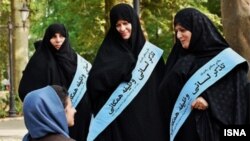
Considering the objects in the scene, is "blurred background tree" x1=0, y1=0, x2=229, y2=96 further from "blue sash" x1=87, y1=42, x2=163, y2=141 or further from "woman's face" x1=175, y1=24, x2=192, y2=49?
"woman's face" x1=175, y1=24, x2=192, y2=49

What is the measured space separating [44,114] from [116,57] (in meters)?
2.85

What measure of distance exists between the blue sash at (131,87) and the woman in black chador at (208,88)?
1.03 m

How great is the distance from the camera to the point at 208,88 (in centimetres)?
498

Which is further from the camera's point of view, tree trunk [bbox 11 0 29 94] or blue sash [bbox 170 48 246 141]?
tree trunk [bbox 11 0 29 94]

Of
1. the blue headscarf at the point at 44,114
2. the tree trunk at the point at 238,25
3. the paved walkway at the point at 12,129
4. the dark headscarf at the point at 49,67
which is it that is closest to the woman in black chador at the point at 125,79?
the tree trunk at the point at 238,25

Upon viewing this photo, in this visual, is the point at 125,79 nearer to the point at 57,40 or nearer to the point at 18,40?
the point at 57,40

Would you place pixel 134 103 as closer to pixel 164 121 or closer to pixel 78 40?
pixel 164 121

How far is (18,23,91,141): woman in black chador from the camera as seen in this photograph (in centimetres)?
746

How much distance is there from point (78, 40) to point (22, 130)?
964cm

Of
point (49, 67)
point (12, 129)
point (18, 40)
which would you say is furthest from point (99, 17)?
point (49, 67)

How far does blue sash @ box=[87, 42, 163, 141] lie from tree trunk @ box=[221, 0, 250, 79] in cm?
76

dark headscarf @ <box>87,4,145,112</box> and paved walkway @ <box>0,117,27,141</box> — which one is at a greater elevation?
dark headscarf @ <box>87,4,145,112</box>

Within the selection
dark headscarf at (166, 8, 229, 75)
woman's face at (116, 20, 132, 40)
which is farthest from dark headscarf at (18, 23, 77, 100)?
dark headscarf at (166, 8, 229, 75)

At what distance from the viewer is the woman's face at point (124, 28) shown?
6082 millimetres
